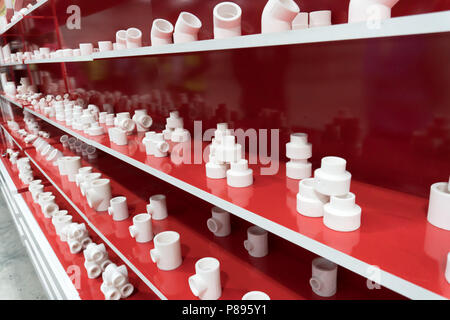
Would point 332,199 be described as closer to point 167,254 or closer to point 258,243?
point 258,243

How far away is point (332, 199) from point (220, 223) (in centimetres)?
79

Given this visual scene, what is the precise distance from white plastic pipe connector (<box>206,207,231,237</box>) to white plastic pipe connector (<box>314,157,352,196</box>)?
734 mm

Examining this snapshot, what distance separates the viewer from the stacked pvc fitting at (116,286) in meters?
1.59

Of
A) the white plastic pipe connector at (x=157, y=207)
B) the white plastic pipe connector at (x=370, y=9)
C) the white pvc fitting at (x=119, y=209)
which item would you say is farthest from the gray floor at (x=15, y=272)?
the white plastic pipe connector at (x=370, y=9)

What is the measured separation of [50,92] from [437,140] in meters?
4.18

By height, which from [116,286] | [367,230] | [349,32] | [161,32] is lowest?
[116,286]

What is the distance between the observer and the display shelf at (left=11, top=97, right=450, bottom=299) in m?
0.61

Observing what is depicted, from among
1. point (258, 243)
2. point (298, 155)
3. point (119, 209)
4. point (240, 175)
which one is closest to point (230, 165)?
point (240, 175)

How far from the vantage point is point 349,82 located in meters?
1.02

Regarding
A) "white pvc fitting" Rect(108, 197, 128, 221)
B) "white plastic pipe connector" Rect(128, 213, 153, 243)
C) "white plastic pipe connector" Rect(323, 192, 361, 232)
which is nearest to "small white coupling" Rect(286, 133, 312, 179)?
"white plastic pipe connector" Rect(323, 192, 361, 232)

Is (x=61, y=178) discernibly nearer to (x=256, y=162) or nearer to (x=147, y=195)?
(x=147, y=195)

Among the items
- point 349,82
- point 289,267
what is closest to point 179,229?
point 289,267

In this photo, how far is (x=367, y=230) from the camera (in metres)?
0.76

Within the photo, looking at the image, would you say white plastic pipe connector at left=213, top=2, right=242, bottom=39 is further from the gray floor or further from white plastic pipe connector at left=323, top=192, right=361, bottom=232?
the gray floor
